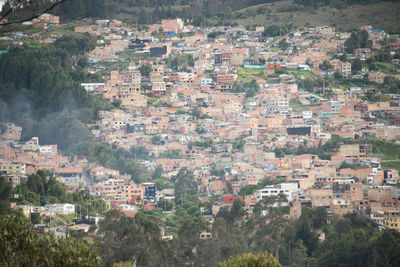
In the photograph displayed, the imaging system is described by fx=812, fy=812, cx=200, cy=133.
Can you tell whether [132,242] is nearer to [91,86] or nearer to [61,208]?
[61,208]

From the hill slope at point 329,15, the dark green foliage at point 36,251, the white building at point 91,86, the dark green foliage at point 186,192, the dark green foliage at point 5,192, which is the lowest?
the dark green foliage at point 186,192

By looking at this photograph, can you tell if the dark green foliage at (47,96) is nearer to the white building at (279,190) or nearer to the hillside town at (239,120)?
the hillside town at (239,120)

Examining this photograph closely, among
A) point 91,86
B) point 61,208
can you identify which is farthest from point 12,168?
point 91,86

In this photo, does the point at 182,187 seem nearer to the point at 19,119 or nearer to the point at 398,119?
the point at 19,119

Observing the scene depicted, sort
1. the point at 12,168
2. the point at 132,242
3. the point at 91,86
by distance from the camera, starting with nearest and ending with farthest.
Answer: the point at 132,242
the point at 12,168
the point at 91,86

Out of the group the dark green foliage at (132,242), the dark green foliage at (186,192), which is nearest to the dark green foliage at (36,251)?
the dark green foliage at (132,242)

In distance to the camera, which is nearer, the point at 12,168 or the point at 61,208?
the point at 61,208

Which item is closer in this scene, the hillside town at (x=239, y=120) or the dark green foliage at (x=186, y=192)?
the dark green foliage at (x=186, y=192)
